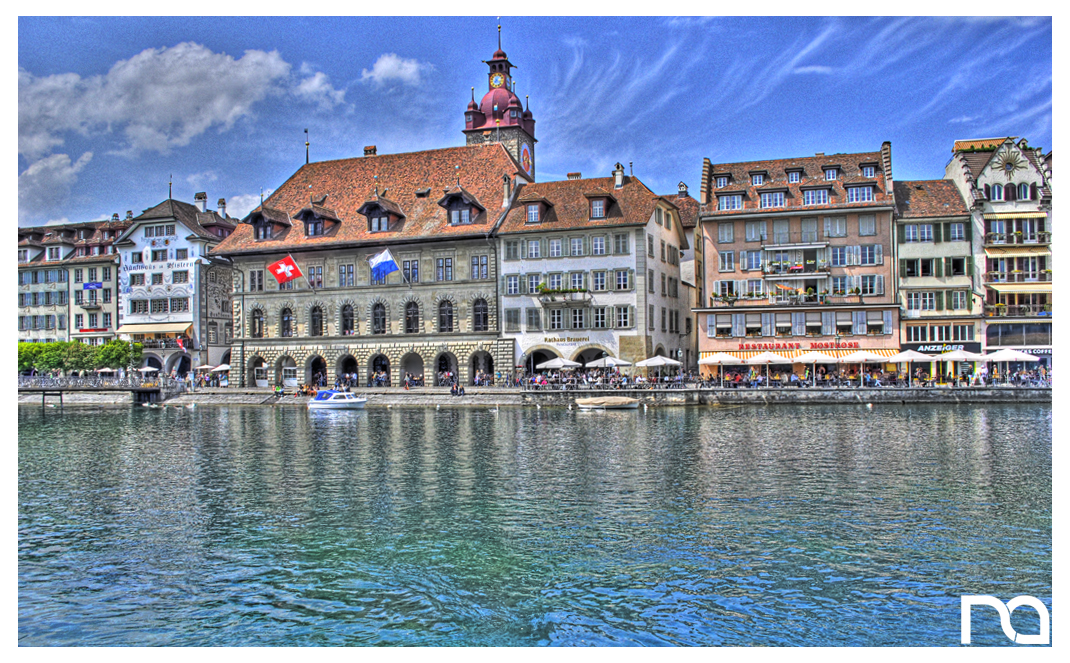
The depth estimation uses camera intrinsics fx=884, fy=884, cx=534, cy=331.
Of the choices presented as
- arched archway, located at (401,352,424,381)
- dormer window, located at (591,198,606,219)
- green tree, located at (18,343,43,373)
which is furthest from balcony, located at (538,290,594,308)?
green tree, located at (18,343,43,373)

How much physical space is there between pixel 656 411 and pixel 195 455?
25.5 metres

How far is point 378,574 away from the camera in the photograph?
627 inches

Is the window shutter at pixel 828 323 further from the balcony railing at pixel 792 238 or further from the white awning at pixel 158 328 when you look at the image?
the white awning at pixel 158 328

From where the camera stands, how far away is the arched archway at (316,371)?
66.2 m

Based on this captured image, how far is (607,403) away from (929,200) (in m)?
28.6

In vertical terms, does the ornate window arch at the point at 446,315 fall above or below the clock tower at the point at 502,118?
below

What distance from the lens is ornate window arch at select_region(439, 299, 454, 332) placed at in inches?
2502

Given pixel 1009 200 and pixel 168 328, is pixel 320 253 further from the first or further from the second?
pixel 1009 200

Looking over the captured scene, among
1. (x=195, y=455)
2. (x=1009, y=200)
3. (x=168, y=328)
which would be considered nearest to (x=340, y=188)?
(x=168, y=328)

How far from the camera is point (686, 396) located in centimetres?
5209

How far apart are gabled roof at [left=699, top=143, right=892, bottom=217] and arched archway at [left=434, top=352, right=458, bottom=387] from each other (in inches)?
817

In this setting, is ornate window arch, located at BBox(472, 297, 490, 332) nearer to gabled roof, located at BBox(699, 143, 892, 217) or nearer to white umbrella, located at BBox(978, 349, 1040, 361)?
gabled roof, located at BBox(699, 143, 892, 217)

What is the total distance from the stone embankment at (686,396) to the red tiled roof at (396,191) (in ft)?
39.6

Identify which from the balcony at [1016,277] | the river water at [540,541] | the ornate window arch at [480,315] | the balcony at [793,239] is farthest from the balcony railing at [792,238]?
the river water at [540,541]
